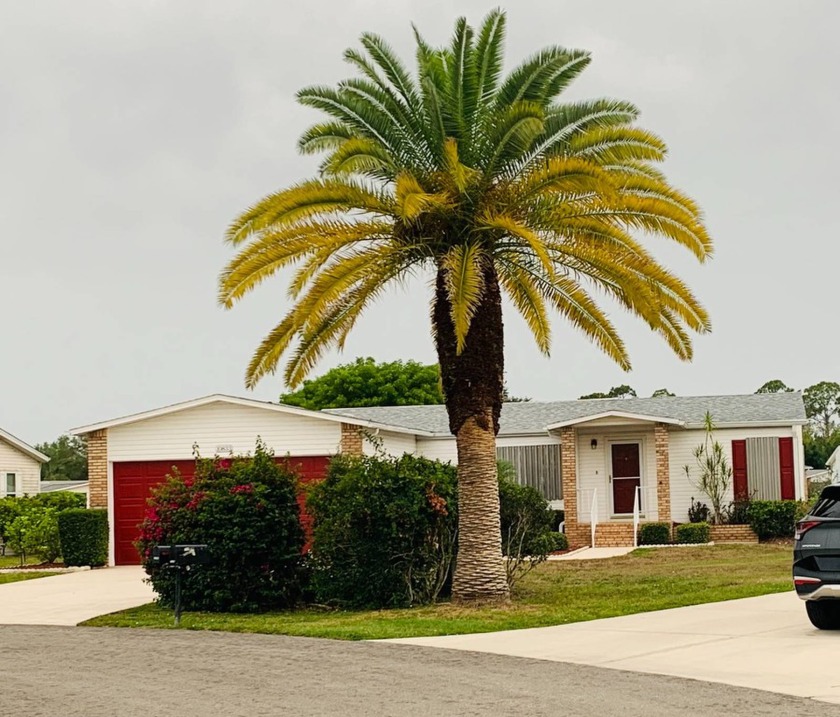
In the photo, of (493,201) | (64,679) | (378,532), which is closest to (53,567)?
(378,532)

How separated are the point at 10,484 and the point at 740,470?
24087mm

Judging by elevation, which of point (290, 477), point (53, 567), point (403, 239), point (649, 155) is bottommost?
point (53, 567)

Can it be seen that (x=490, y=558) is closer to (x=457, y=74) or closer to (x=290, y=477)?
(x=290, y=477)

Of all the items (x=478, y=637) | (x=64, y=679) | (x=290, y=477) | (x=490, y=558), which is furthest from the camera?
(x=290, y=477)

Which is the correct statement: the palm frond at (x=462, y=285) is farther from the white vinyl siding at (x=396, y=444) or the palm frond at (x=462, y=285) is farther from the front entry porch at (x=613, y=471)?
the front entry porch at (x=613, y=471)

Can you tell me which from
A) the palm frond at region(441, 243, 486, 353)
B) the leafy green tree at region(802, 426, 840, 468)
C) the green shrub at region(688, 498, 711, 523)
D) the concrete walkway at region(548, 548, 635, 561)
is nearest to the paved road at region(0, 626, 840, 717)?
the palm frond at region(441, 243, 486, 353)

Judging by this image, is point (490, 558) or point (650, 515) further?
point (650, 515)

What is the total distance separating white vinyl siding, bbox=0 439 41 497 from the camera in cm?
4262

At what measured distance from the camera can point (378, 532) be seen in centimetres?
1789

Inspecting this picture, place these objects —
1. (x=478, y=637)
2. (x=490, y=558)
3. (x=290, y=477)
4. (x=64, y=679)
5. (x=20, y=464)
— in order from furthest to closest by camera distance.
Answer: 1. (x=20, y=464)
2. (x=290, y=477)
3. (x=490, y=558)
4. (x=478, y=637)
5. (x=64, y=679)

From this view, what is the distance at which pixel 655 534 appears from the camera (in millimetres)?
31016

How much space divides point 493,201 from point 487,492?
3951mm

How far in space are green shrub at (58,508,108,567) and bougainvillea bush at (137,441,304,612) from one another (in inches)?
364

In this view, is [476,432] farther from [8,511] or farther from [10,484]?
[10,484]
